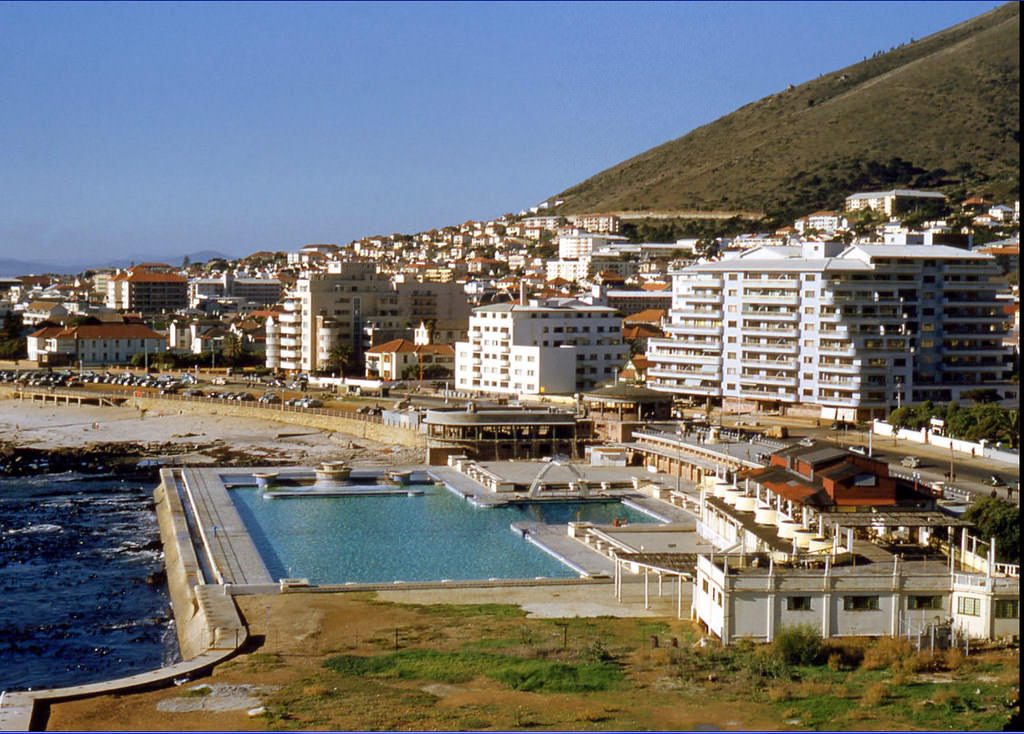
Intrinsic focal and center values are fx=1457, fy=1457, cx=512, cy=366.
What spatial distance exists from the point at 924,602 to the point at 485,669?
8.59 m

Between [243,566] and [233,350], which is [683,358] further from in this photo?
[233,350]

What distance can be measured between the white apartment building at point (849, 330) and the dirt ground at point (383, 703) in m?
40.9

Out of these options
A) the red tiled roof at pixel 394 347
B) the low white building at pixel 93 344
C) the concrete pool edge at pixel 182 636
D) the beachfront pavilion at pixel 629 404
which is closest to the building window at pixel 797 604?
the concrete pool edge at pixel 182 636

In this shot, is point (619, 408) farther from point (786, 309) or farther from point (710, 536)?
point (710, 536)

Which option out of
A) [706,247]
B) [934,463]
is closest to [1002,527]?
[934,463]

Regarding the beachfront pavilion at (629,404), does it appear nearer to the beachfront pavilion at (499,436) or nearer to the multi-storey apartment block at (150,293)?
the beachfront pavilion at (499,436)

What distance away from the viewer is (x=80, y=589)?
37.1 metres

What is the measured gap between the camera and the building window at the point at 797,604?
89.1 ft

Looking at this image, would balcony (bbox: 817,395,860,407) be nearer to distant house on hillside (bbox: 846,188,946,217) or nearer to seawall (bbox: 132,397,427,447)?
seawall (bbox: 132,397,427,447)

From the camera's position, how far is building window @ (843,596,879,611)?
89.8 ft

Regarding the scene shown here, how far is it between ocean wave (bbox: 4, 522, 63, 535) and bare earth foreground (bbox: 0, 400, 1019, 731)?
16.6 m

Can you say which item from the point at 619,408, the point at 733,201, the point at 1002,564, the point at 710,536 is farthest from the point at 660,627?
the point at 733,201

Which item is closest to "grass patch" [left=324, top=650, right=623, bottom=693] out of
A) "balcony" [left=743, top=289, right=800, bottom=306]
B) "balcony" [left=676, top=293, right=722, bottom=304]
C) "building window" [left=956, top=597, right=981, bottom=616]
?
"building window" [left=956, top=597, right=981, bottom=616]

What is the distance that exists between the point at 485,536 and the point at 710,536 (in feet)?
21.9
